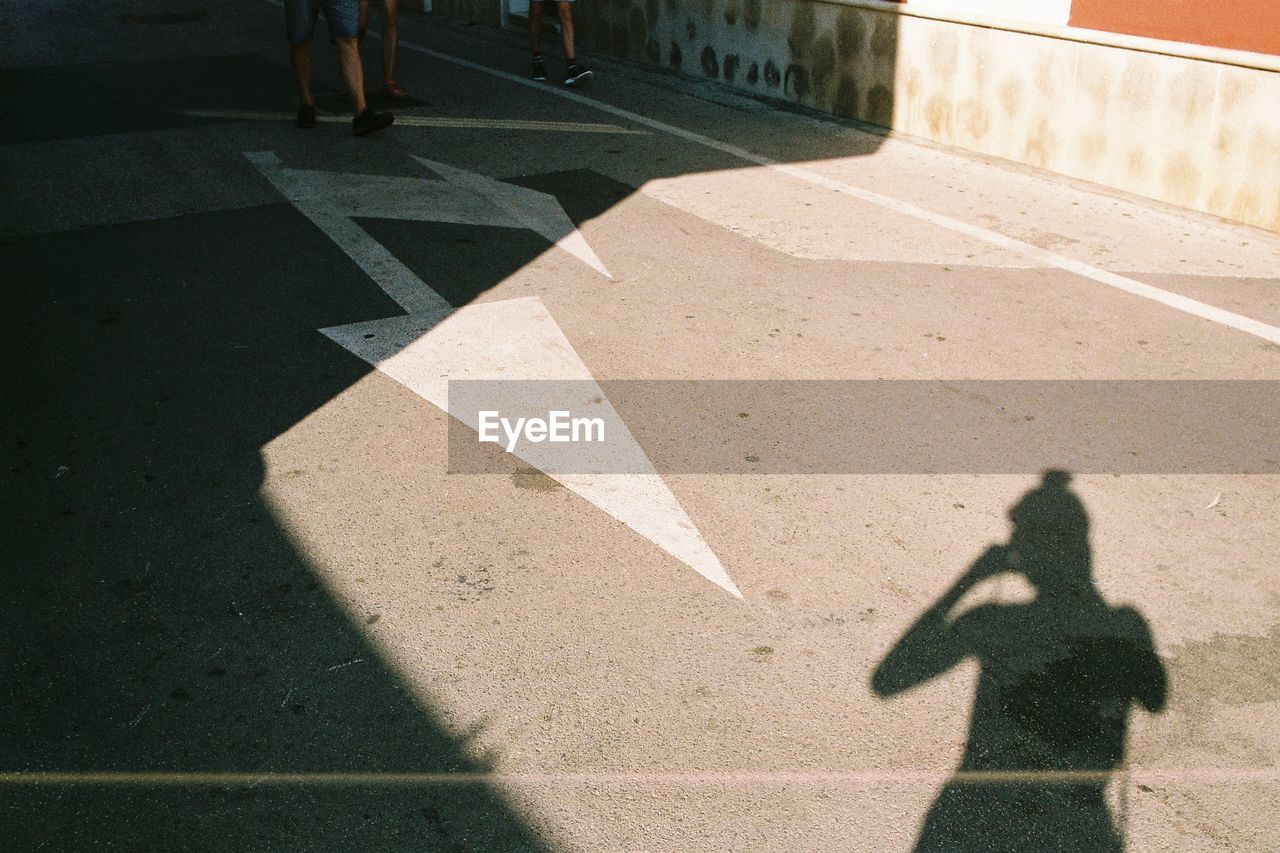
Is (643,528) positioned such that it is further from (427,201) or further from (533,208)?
(427,201)

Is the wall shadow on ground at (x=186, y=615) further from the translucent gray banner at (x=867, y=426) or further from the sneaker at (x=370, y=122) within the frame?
the sneaker at (x=370, y=122)

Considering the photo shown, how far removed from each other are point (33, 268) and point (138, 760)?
440 centimetres

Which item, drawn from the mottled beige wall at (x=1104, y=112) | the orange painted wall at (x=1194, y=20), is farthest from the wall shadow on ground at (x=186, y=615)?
the orange painted wall at (x=1194, y=20)

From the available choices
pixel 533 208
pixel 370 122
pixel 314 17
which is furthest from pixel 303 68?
pixel 533 208

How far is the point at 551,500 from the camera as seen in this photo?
4.16 m

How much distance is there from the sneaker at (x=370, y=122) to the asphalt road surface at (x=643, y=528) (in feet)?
5.45

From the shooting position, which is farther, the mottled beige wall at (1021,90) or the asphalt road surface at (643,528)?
the mottled beige wall at (1021,90)

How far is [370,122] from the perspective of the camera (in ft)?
30.4

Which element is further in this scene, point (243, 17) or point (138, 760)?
point (243, 17)

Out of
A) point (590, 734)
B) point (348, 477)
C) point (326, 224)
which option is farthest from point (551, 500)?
point (326, 224)

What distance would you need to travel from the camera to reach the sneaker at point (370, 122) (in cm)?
925

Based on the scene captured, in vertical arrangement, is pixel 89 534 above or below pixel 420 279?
below

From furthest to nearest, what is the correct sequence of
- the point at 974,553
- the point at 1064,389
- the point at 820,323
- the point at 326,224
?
the point at 326,224, the point at 820,323, the point at 1064,389, the point at 974,553

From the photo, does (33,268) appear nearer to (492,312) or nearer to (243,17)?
(492,312)
